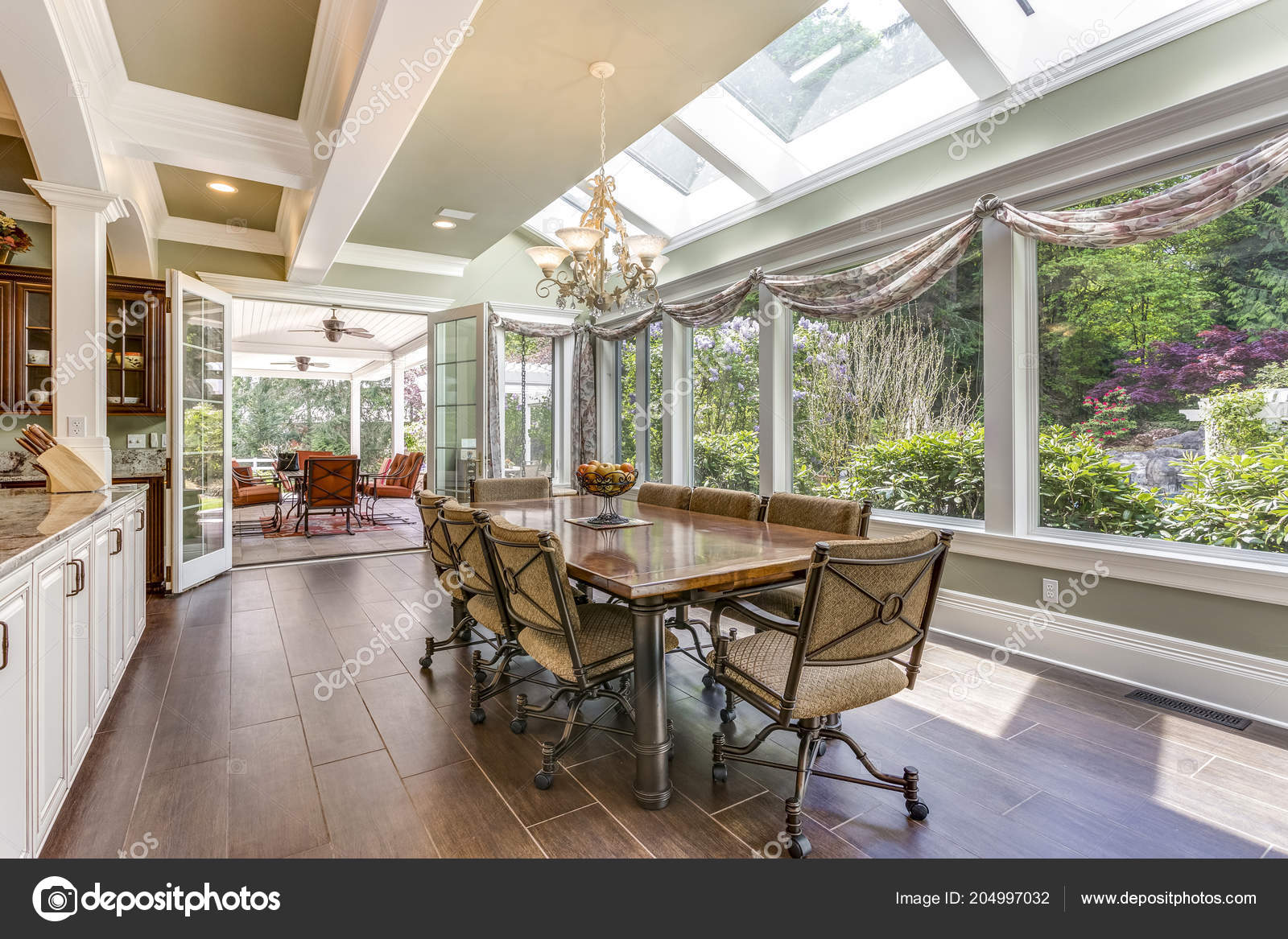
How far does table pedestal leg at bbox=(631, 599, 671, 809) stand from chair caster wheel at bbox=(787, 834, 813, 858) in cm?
40

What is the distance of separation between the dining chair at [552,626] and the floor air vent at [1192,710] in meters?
2.11

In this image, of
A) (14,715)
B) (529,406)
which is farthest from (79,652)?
(529,406)

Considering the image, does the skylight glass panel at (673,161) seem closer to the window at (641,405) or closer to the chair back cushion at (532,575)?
the window at (641,405)

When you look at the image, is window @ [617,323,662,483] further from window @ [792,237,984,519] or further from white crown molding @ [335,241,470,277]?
white crown molding @ [335,241,470,277]

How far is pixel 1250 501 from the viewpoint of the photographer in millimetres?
2533

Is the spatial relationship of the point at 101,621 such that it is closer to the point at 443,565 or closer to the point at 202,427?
the point at 443,565

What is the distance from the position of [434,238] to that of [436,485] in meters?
2.30

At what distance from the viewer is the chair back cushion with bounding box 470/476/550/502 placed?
12.8 feet

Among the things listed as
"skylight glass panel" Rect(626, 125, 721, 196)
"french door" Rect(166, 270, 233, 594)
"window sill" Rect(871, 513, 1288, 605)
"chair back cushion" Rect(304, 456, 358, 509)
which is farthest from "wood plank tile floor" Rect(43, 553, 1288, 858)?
"chair back cushion" Rect(304, 456, 358, 509)

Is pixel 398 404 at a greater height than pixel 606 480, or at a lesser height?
greater

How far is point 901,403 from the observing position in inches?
152

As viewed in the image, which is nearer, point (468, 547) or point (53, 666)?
point (53, 666)

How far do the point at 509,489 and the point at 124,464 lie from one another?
288 cm

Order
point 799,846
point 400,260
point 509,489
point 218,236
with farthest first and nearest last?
point 400,260, point 218,236, point 509,489, point 799,846
